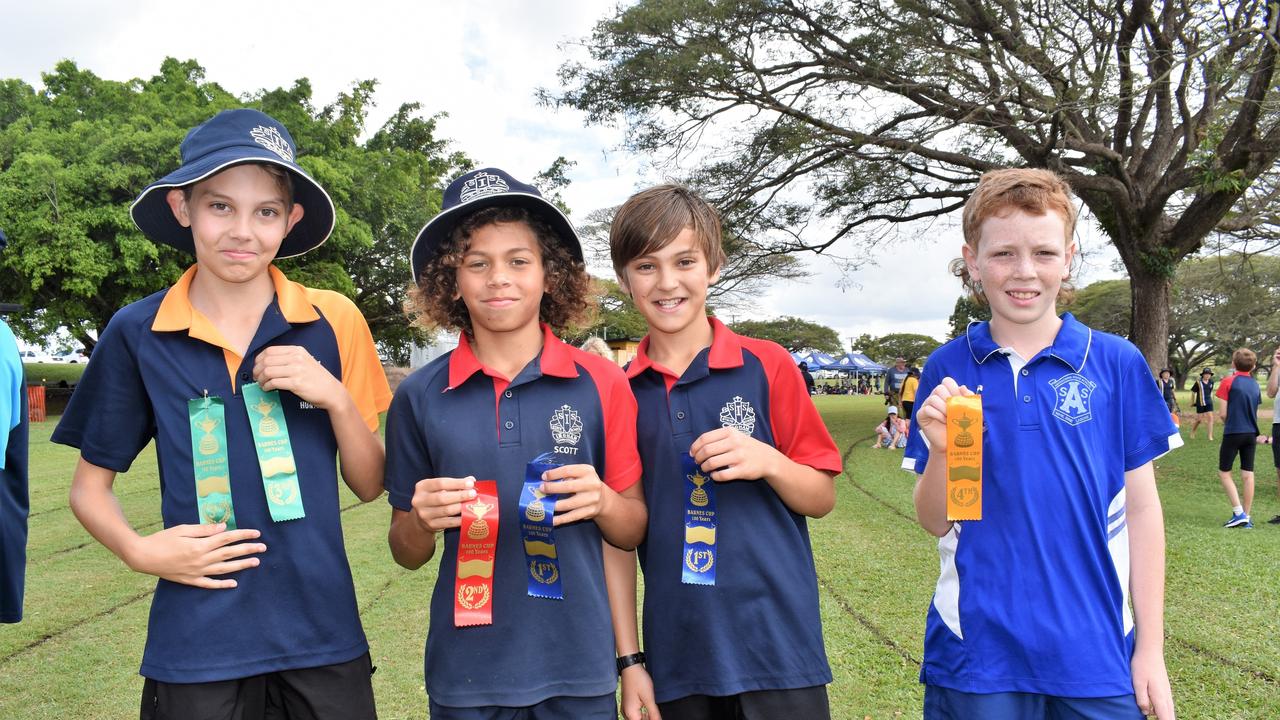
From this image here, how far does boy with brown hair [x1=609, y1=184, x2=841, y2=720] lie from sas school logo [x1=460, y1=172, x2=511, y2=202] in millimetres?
347

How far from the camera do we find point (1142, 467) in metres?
1.97

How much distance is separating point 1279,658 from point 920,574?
85.0 inches

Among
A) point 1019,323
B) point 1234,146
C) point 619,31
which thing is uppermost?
point 619,31

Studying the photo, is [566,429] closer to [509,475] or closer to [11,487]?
[509,475]

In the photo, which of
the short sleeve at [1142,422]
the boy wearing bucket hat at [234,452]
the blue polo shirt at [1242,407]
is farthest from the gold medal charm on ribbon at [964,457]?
the blue polo shirt at [1242,407]

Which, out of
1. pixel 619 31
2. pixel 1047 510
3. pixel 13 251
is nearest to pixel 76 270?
pixel 13 251

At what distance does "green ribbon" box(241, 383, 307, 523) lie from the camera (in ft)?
6.15

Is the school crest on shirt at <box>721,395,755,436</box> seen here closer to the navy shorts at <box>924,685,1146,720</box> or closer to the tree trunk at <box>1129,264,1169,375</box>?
the navy shorts at <box>924,685,1146,720</box>

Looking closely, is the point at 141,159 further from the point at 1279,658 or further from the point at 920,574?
the point at 1279,658

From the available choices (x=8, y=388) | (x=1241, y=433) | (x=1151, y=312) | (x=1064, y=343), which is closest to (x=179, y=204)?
(x=8, y=388)

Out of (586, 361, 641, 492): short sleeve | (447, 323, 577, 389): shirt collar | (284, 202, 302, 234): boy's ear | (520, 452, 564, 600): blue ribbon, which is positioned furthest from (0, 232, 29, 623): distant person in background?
(586, 361, 641, 492): short sleeve

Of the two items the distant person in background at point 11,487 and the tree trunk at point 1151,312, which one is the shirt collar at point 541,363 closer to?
the distant person in background at point 11,487

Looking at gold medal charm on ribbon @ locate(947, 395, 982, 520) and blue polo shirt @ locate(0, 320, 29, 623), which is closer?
gold medal charm on ribbon @ locate(947, 395, 982, 520)

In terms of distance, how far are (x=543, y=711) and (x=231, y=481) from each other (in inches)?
35.0
